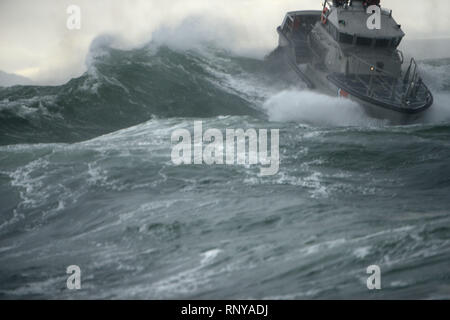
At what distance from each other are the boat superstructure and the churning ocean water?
0.63 metres

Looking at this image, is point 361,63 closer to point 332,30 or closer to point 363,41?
point 363,41

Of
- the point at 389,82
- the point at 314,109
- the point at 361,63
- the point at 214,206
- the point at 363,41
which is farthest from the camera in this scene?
the point at 363,41

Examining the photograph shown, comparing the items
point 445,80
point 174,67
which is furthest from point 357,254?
point 445,80

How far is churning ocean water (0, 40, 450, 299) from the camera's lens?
6992mm

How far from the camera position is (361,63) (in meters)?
17.7

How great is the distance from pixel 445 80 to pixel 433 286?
59.4 feet

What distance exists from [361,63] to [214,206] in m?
10.0

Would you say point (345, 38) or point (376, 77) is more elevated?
point (345, 38)

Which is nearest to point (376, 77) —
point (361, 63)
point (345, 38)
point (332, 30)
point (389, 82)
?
point (389, 82)

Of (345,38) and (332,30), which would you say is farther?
(332,30)

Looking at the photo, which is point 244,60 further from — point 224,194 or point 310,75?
point 224,194

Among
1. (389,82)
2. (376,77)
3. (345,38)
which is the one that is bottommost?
(389,82)

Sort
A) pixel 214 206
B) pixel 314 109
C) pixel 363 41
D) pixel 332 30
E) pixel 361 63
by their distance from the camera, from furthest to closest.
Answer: pixel 332 30 → pixel 363 41 → pixel 361 63 → pixel 314 109 → pixel 214 206

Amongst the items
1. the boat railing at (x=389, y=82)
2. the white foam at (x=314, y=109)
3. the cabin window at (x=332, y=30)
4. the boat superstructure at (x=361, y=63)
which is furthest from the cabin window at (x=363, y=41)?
the white foam at (x=314, y=109)
